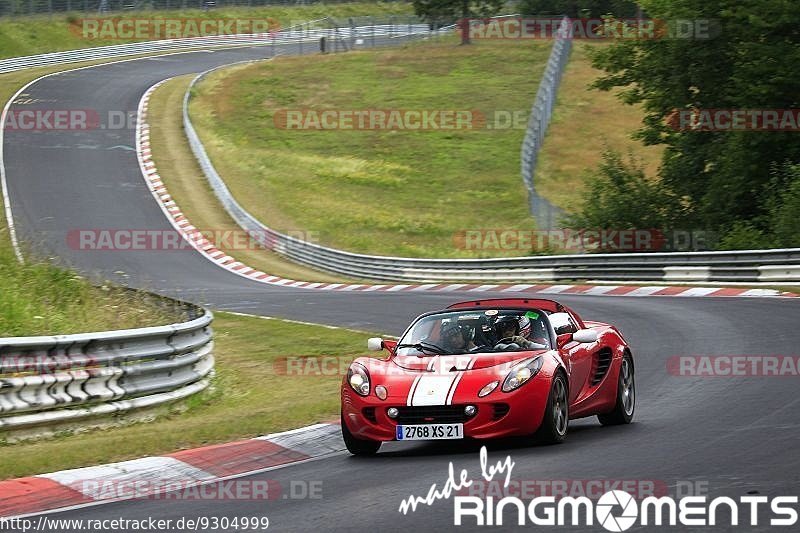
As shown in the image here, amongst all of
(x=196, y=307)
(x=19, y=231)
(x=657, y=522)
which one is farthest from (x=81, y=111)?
(x=657, y=522)

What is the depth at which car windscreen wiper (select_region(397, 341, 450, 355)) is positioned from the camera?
10227 millimetres

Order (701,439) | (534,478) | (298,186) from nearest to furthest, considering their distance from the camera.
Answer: (534,478) < (701,439) < (298,186)

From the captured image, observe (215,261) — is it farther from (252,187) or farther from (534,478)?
(534,478)

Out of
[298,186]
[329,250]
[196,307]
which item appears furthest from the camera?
[298,186]

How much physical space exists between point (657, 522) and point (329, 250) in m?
29.4

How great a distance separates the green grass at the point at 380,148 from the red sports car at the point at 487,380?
1085 inches

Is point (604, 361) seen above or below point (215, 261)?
above

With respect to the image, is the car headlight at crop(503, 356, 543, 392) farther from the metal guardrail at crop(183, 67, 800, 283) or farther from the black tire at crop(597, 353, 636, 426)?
the metal guardrail at crop(183, 67, 800, 283)

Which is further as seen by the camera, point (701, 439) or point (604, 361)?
point (604, 361)

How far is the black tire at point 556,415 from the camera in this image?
30.8ft

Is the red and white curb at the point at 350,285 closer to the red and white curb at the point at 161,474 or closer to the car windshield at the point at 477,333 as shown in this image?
the car windshield at the point at 477,333

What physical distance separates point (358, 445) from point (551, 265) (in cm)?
2096

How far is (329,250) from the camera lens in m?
35.6

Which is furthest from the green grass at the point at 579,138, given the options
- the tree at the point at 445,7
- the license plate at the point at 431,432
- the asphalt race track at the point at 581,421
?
the license plate at the point at 431,432
